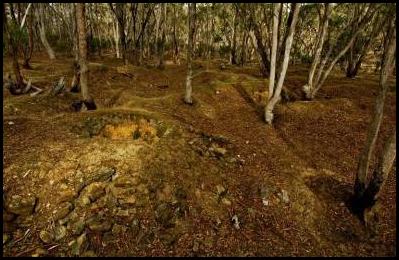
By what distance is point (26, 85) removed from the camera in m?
14.0

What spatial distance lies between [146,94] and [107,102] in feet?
9.18

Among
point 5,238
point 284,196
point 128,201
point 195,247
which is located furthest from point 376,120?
point 5,238

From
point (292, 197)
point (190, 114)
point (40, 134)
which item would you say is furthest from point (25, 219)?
point (190, 114)

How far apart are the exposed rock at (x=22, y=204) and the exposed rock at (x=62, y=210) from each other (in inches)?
21.1

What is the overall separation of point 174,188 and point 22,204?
340 cm

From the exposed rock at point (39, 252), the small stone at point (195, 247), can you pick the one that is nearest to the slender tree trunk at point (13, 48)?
the exposed rock at point (39, 252)

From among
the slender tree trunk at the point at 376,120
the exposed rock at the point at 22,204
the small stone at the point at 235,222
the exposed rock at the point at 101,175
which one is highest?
the slender tree trunk at the point at 376,120

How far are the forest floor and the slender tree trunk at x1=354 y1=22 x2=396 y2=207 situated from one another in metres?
0.73

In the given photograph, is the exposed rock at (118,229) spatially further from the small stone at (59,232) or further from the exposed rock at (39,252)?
the exposed rock at (39,252)

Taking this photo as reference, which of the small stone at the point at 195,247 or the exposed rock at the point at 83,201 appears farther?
the exposed rock at the point at 83,201

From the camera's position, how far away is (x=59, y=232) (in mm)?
6531

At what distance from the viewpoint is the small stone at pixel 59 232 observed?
6.47 metres

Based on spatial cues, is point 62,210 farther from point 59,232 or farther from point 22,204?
point 22,204

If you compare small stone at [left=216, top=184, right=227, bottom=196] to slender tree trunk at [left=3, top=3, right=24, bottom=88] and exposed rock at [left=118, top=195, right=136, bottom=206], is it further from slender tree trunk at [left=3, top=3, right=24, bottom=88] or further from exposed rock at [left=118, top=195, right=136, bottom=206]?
slender tree trunk at [left=3, top=3, right=24, bottom=88]
